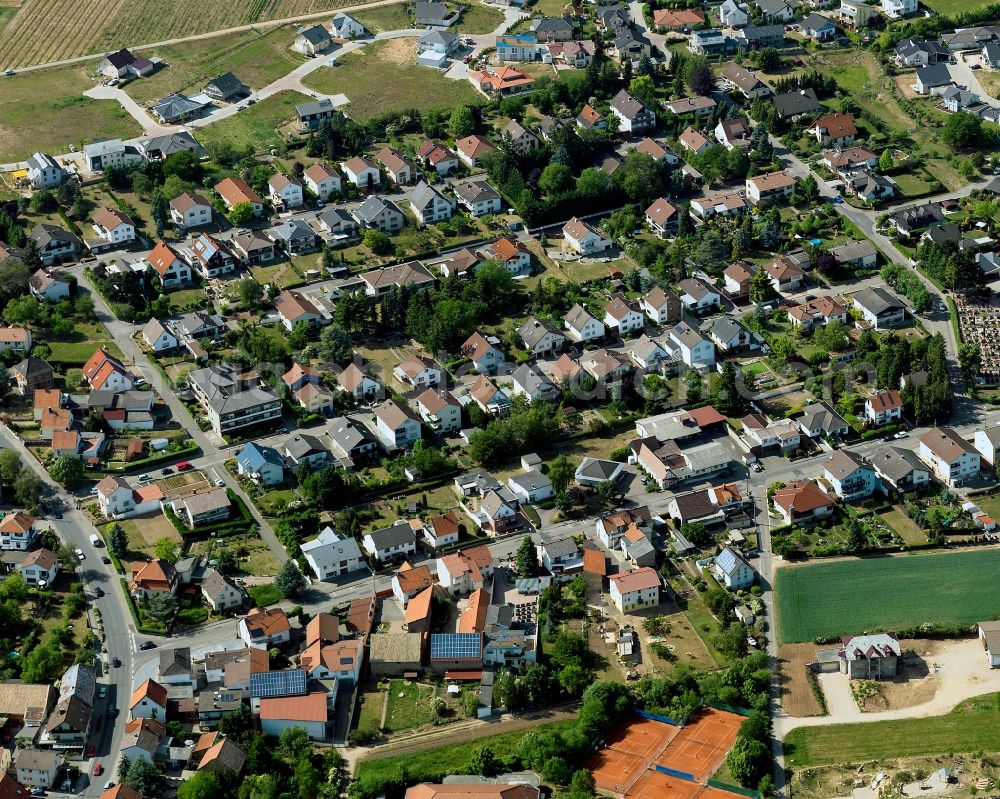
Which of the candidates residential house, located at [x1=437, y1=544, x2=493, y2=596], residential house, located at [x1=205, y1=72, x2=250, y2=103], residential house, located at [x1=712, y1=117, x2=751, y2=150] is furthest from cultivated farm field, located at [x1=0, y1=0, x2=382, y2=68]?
residential house, located at [x1=437, y1=544, x2=493, y2=596]

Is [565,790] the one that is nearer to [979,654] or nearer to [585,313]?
[979,654]

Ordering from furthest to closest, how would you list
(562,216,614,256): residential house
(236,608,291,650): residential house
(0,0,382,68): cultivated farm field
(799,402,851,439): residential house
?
(0,0,382,68): cultivated farm field < (562,216,614,256): residential house < (799,402,851,439): residential house < (236,608,291,650): residential house

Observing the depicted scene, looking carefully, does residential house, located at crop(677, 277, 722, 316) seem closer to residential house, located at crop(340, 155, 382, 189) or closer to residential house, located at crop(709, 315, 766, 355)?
residential house, located at crop(709, 315, 766, 355)

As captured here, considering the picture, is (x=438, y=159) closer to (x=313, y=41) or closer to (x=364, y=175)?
(x=364, y=175)

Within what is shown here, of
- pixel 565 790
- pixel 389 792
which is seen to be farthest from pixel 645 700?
pixel 389 792

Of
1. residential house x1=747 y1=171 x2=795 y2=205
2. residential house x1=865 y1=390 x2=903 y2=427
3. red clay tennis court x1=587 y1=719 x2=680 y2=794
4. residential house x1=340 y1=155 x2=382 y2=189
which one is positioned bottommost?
residential house x1=865 y1=390 x2=903 y2=427

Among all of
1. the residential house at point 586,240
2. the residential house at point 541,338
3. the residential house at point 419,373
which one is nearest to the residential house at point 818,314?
the residential house at point 541,338

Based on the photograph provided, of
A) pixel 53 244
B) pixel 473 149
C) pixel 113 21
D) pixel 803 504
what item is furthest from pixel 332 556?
pixel 113 21

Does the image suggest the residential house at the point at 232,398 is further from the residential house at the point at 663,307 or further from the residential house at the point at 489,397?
the residential house at the point at 663,307
